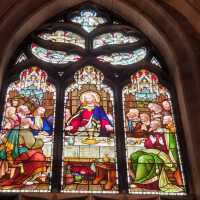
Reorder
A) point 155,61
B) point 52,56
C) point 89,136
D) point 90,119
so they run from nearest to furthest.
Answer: point 89,136
point 90,119
point 52,56
point 155,61

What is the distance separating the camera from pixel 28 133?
8125 mm

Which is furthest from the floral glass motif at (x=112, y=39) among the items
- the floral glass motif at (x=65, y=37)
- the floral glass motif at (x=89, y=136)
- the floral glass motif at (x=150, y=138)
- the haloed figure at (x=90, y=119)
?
the haloed figure at (x=90, y=119)

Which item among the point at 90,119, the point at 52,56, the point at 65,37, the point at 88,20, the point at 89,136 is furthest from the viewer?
the point at 88,20

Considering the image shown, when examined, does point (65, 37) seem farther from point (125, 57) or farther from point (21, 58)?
point (125, 57)

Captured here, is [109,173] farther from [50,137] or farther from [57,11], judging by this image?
[57,11]

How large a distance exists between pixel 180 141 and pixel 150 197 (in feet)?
4.05

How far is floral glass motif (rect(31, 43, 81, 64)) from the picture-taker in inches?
365

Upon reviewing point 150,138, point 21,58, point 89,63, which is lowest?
point 150,138

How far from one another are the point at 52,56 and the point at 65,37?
0.58 metres

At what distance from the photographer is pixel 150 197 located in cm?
725

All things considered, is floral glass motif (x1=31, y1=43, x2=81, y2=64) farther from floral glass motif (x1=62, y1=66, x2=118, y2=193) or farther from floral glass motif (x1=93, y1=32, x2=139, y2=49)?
floral glass motif (x1=93, y1=32, x2=139, y2=49)

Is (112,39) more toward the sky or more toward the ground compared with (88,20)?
more toward the ground

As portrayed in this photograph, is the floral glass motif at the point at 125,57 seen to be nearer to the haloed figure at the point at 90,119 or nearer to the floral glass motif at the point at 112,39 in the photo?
the floral glass motif at the point at 112,39

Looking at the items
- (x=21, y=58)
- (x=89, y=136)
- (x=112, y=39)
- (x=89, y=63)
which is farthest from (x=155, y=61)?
(x=21, y=58)
